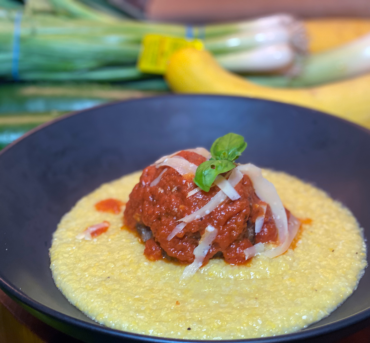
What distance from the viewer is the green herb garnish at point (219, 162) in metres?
1.86

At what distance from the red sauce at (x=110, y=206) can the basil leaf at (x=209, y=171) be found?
0.70 m

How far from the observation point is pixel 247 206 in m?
1.95

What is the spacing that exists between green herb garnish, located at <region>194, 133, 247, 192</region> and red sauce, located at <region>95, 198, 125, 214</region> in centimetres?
69

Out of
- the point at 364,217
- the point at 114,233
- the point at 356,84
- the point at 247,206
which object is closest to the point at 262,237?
the point at 247,206

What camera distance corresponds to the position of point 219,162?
1876mm

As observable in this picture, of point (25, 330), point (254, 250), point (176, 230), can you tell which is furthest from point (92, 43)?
point (25, 330)

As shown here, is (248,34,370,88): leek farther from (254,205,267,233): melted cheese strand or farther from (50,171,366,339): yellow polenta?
(254,205,267,233): melted cheese strand

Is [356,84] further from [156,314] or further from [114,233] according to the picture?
[156,314]

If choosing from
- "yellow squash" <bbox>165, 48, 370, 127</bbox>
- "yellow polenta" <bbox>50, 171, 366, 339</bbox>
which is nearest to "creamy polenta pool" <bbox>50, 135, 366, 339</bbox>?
"yellow polenta" <bbox>50, 171, 366, 339</bbox>

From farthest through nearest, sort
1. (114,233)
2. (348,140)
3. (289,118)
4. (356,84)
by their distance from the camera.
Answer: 1. (356,84)
2. (289,118)
3. (348,140)
4. (114,233)

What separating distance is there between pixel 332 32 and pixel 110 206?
3.61 meters

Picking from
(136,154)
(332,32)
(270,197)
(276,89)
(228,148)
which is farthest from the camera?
(332,32)

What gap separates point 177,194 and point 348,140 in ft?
4.09

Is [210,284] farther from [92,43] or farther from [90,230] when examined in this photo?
[92,43]
